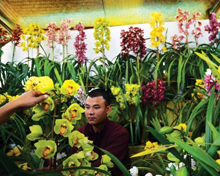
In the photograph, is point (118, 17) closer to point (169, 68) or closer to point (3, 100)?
point (169, 68)

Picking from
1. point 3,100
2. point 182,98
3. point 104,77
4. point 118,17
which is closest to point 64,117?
point 3,100

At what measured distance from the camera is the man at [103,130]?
158cm

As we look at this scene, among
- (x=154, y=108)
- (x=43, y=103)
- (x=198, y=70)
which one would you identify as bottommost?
(x=154, y=108)

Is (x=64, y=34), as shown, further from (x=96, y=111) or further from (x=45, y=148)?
(x=45, y=148)

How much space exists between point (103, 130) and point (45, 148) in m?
1.17

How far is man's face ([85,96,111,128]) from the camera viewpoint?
1.70 m

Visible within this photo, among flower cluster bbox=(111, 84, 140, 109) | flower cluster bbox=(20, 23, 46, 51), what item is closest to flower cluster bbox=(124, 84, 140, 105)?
flower cluster bbox=(111, 84, 140, 109)

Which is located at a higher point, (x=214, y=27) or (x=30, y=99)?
(x=214, y=27)

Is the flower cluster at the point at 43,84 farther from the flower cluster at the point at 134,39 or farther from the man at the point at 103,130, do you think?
the flower cluster at the point at 134,39

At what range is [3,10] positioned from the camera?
128 inches

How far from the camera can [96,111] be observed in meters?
1.72

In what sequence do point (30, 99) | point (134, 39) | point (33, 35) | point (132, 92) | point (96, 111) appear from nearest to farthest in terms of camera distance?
point (30, 99) < point (96, 111) < point (132, 92) < point (134, 39) < point (33, 35)

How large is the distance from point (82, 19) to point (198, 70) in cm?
195

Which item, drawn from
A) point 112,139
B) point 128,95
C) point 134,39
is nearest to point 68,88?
point 112,139
